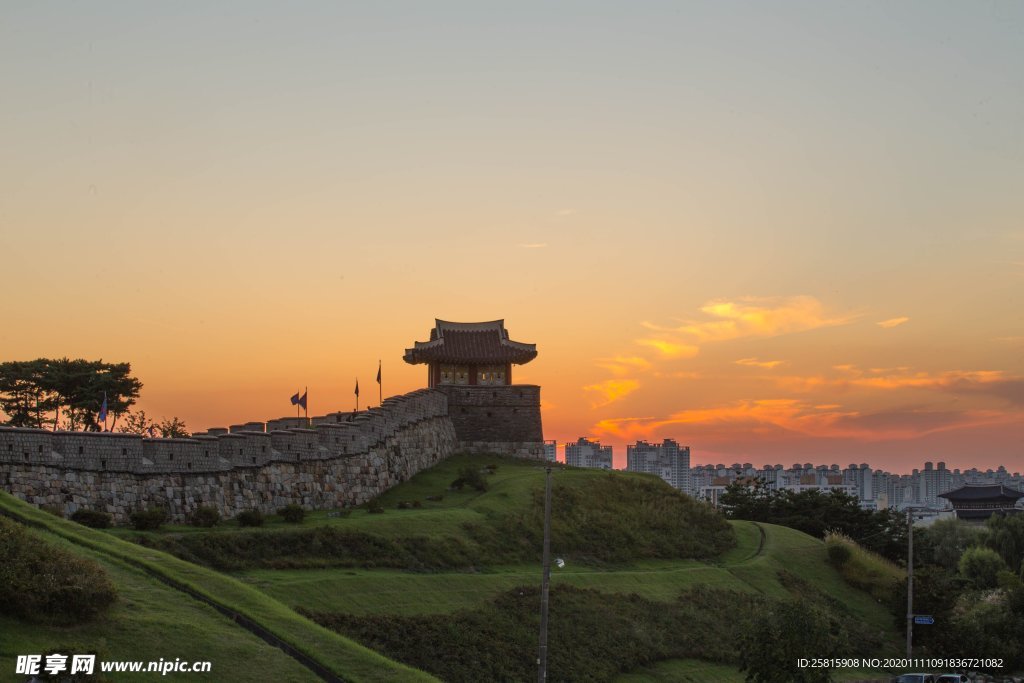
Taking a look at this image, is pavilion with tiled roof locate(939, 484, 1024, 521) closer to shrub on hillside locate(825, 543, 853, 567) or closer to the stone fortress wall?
shrub on hillside locate(825, 543, 853, 567)

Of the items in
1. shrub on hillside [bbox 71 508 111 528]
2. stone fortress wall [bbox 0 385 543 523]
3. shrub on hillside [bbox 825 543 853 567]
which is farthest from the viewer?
shrub on hillside [bbox 825 543 853 567]

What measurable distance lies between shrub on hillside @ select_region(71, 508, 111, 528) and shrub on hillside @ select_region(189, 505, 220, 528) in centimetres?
465

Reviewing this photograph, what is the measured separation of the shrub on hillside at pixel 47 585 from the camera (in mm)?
25453

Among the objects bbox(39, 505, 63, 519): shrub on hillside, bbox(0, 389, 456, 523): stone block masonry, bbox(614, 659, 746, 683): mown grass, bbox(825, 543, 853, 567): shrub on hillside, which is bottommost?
bbox(614, 659, 746, 683): mown grass

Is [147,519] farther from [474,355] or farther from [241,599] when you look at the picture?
[474,355]

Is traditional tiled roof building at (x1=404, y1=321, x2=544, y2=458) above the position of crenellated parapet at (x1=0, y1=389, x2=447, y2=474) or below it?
above

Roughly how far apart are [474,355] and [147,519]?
46744mm

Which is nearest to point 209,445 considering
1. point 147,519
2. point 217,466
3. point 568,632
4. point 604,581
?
point 217,466

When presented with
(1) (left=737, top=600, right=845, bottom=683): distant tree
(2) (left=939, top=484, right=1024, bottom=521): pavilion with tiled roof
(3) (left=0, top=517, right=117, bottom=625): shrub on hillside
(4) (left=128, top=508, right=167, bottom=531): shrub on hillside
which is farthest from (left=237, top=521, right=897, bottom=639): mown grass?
(2) (left=939, top=484, right=1024, bottom=521): pavilion with tiled roof

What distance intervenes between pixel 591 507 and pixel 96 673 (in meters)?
40.7

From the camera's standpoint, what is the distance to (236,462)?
4662 centimetres

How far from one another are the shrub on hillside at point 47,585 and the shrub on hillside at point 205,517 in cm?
1462

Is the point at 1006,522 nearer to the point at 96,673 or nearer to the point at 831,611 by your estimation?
the point at 831,611

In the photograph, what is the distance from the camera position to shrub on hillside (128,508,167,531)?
38853mm
